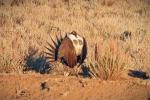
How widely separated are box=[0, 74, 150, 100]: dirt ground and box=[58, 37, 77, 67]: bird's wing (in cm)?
42

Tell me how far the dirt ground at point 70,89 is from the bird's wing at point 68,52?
423 mm

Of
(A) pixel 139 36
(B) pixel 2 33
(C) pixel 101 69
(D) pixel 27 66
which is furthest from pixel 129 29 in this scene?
(C) pixel 101 69

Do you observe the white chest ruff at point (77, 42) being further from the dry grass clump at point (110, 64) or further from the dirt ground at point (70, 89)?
the dirt ground at point (70, 89)

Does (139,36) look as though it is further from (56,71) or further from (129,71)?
(56,71)

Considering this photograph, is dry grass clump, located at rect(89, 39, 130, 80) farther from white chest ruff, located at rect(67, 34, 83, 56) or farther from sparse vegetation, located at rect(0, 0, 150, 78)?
white chest ruff, located at rect(67, 34, 83, 56)

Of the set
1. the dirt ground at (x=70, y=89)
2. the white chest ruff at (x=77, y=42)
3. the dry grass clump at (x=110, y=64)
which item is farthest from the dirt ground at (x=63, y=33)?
the white chest ruff at (x=77, y=42)

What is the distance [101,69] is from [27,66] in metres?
2.26

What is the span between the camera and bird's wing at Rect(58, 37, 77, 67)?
759cm

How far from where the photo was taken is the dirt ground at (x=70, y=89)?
682 centimetres

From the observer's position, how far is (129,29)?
45.6 ft

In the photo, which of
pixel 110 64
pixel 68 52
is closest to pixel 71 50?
pixel 68 52

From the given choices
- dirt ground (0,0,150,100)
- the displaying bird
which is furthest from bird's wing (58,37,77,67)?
dirt ground (0,0,150,100)

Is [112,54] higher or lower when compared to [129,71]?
higher

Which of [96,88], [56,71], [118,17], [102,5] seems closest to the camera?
[96,88]
